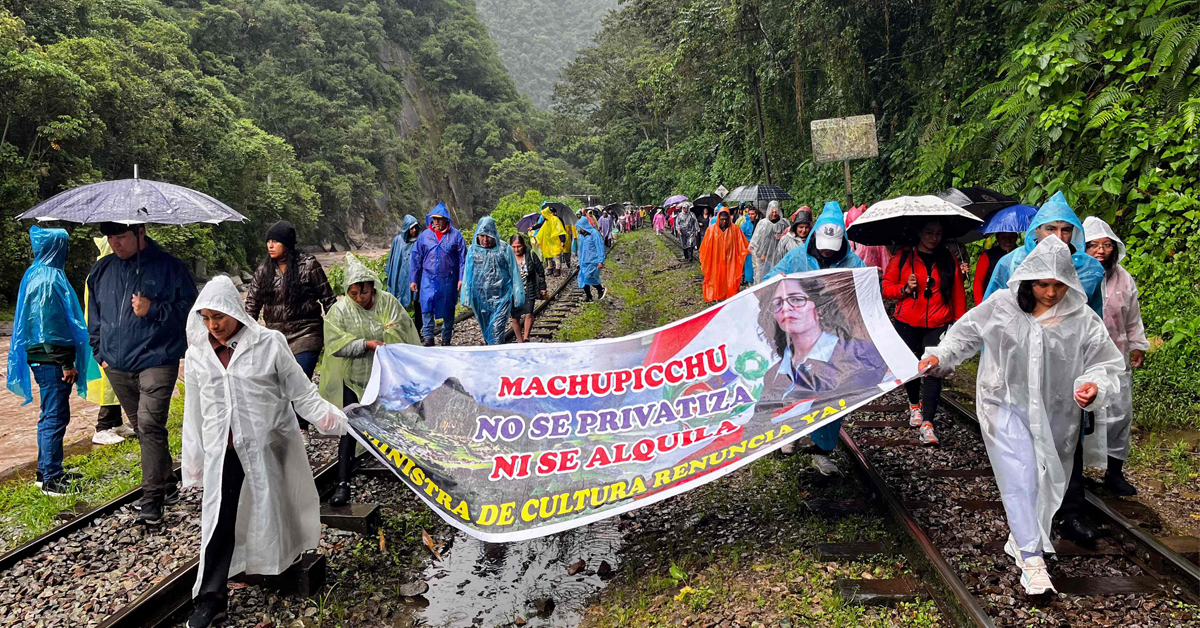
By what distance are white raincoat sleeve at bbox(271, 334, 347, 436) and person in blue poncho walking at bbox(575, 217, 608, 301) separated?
11.3 m

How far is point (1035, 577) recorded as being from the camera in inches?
146

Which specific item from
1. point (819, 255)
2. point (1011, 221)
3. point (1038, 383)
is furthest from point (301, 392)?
point (1011, 221)

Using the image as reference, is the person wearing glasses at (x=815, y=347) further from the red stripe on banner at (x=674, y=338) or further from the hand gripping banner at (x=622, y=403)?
the red stripe on banner at (x=674, y=338)

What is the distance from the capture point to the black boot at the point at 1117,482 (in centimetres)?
497

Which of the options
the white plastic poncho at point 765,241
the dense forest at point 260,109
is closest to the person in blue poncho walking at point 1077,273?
the white plastic poncho at point 765,241

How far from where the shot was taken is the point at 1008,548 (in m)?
3.98

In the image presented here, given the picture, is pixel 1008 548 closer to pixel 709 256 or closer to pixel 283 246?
pixel 283 246

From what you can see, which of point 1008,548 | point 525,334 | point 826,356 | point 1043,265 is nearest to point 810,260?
point 826,356

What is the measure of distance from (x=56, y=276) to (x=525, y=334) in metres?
5.03

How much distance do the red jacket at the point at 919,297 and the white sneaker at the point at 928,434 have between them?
0.91m

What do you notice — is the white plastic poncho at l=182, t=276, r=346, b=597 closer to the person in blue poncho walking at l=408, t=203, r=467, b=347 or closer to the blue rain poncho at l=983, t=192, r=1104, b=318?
the blue rain poncho at l=983, t=192, r=1104, b=318

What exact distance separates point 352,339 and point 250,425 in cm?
136

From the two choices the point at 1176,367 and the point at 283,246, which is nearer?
the point at 283,246

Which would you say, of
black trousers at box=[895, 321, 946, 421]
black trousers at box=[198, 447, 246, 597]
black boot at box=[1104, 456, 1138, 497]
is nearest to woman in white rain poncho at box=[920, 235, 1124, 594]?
black boot at box=[1104, 456, 1138, 497]
